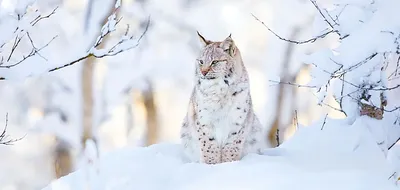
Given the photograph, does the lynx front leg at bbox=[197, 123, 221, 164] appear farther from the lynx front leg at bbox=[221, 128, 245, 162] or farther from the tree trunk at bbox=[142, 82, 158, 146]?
the tree trunk at bbox=[142, 82, 158, 146]

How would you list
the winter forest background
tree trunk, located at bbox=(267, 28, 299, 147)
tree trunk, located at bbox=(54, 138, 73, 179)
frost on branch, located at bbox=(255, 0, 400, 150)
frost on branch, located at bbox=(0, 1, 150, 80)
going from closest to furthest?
frost on branch, located at bbox=(255, 0, 400, 150), frost on branch, located at bbox=(0, 1, 150, 80), the winter forest background, tree trunk, located at bbox=(267, 28, 299, 147), tree trunk, located at bbox=(54, 138, 73, 179)

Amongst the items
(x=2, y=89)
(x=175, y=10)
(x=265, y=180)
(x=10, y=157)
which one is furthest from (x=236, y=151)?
(x=10, y=157)

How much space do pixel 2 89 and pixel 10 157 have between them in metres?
2.23

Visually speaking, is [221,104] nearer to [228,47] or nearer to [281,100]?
[228,47]

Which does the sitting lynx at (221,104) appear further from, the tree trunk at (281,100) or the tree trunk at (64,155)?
the tree trunk at (64,155)

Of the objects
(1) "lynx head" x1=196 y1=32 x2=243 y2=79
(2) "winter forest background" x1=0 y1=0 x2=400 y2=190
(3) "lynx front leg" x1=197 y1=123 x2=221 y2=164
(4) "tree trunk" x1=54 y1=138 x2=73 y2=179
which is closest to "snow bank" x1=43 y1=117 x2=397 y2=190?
(3) "lynx front leg" x1=197 y1=123 x2=221 y2=164

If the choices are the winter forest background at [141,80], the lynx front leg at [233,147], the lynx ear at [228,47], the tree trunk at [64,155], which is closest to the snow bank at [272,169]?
the lynx front leg at [233,147]

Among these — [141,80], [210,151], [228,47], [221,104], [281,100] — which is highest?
[141,80]

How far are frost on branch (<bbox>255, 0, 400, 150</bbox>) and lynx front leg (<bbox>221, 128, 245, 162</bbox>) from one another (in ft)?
2.55

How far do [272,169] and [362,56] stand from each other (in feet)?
3.10

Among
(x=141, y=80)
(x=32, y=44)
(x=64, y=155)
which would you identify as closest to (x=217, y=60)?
(x=32, y=44)

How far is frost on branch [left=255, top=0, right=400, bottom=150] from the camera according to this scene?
12.5 ft

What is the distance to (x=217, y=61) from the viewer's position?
5000 millimetres

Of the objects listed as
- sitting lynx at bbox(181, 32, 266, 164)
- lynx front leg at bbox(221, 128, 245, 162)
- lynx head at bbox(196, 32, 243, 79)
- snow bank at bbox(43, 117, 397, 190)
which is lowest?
snow bank at bbox(43, 117, 397, 190)
